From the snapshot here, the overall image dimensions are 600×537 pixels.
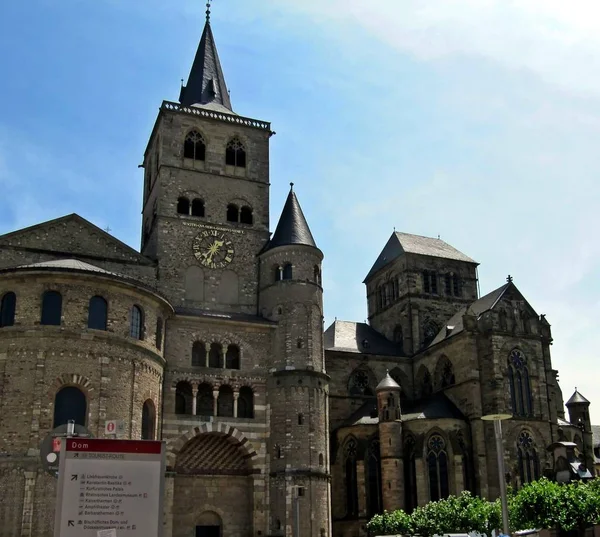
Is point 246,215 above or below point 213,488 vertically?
above

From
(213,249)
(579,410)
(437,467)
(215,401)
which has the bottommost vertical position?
(437,467)

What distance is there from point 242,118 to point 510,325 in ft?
77.8

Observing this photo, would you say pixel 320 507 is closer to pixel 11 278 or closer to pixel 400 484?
pixel 400 484

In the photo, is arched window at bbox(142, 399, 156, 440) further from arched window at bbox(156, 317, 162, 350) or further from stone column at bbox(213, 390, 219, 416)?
stone column at bbox(213, 390, 219, 416)

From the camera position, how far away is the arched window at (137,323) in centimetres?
3950

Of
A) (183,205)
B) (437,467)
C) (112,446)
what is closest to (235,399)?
(183,205)

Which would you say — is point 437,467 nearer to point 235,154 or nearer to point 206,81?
point 235,154

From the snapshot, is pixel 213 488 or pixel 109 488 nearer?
pixel 109 488

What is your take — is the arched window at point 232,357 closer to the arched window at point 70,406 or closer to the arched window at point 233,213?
the arched window at point 233,213

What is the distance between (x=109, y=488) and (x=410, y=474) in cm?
3994

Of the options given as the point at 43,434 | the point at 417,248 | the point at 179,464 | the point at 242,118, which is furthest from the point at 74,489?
the point at 417,248

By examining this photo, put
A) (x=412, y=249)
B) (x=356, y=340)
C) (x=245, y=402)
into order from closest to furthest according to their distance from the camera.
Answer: (x=245, y=402) → (x=356, y=340) → (x=412, y=249)

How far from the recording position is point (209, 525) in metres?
41.8

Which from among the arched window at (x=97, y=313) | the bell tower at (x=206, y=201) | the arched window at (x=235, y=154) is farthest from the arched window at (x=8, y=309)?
the arched window at (x=235, y=154)
